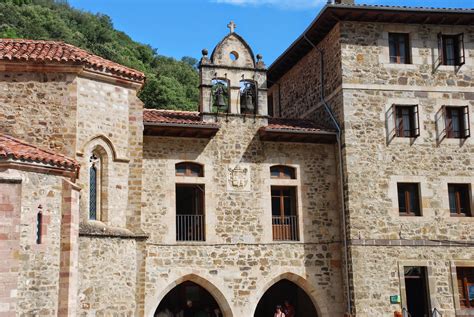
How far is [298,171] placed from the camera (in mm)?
19859

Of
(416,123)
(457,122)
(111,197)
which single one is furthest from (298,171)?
(111,197)

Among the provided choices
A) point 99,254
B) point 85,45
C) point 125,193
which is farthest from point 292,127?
point 85,45

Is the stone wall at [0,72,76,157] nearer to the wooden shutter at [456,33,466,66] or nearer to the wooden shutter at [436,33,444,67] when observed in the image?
the wooden shutter at [436,33,444,67]

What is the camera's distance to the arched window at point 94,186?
16312 mm

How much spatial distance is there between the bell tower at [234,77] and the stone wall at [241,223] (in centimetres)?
54

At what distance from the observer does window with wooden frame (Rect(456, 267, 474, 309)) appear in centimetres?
1917

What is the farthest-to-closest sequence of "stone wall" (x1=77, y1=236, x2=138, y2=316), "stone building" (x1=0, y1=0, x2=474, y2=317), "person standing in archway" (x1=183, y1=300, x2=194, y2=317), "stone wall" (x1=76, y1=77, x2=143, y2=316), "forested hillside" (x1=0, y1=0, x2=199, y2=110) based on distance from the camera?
"forested hillside" (x1=0, y1=0, x2=199, y2=110)
"person standing in archway" (x1=183, y1=300, x2=194, y2=317)
"stone building" (x1=0, y1=0, x2=474, y2=317)
"stone wall" (x1=76, y1=77, x2=143, y2=316)
"stone wall" (x1=77, y1=236, x2=138, y2=316)

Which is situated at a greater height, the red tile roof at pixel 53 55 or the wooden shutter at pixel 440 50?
the wooden shutter at pixel 440 50

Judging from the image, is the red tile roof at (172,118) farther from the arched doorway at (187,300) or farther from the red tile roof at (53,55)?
the arched doorway at (187,300)

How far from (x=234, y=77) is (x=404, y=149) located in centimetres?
575

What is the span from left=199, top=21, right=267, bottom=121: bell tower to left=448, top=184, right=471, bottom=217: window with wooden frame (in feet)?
20.9

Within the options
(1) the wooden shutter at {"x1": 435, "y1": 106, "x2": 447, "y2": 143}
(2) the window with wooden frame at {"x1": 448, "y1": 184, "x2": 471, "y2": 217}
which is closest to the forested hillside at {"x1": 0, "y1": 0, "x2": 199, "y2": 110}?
(1) the wooden shutter at {"x1": 435, "y1": 106, "x2": 447, "y2": 143}

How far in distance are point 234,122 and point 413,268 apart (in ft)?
22.9

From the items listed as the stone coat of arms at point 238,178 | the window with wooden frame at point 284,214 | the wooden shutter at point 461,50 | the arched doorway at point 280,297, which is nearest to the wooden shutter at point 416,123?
the wooden shutter at point 461,50
